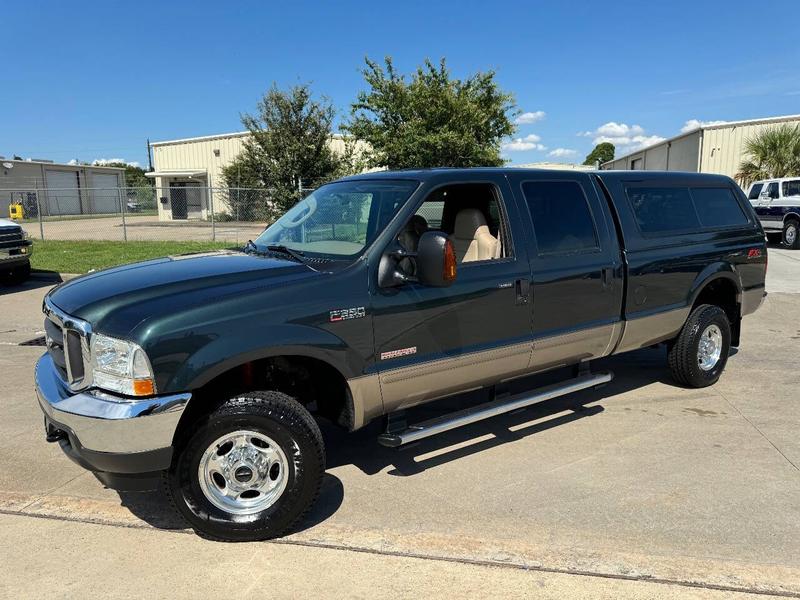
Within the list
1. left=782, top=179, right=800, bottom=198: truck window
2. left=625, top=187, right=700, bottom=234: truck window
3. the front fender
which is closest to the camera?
the front fender

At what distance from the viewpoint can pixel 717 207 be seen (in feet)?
19.5

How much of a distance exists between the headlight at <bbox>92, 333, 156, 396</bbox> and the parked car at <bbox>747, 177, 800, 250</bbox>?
785 inches

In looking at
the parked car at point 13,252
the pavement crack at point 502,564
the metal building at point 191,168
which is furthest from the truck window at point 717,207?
the metal building at point 191,168

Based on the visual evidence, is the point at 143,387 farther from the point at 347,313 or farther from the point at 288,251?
the point at 288,251

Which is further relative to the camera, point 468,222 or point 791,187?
point 791,187

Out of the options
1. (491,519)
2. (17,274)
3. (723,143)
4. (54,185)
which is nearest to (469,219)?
(491,519)

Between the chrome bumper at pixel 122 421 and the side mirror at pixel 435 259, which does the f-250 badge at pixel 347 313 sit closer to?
the side mirror at pixel 435 259

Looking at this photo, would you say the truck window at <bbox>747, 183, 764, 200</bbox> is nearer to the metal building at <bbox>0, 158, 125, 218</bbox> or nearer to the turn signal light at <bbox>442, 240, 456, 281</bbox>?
the turn signal light at <bbox>442, 240, 456, 281</bbox>

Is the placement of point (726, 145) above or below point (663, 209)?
above

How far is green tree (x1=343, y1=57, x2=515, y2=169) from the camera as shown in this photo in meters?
20.2

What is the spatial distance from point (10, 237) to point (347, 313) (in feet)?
35.7

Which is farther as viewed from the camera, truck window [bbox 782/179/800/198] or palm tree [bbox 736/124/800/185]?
palm tree [bbox 736/124/800/185]

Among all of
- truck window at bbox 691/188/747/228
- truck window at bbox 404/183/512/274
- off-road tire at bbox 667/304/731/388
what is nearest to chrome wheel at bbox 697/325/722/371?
off-road tire at bbox 667/304/731/388

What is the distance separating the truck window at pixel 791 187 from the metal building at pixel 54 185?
3922 centimetres
